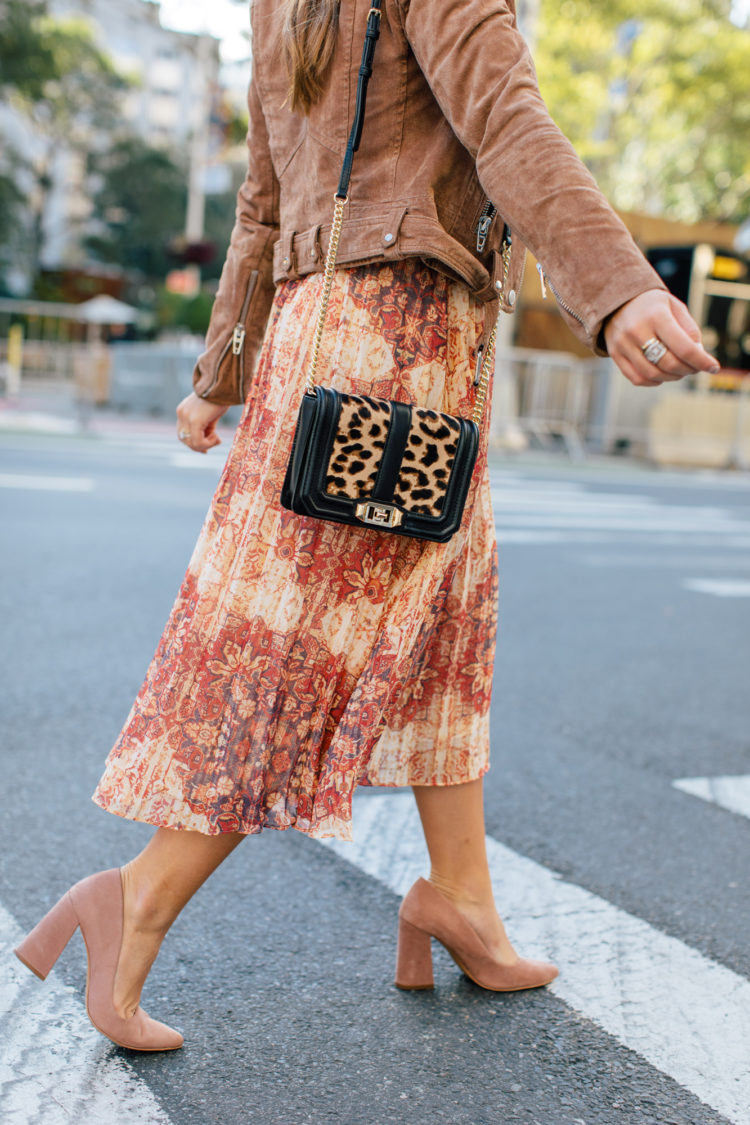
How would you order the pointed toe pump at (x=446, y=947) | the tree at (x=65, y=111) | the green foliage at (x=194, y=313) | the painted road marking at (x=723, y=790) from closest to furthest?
the pointed toe pump at (x=446, y=947) → the painted road marking at (x=723, y=790) → the green foliage at (x=194, y=313) → the tree at (x=65, y=111)

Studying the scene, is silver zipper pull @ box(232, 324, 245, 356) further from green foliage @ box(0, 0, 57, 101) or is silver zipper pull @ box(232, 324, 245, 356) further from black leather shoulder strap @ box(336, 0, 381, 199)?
green foliage @ box(0, 0, 57, 101)

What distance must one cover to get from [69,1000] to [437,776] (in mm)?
713

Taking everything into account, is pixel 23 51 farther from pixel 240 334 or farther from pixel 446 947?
pixel 446 947

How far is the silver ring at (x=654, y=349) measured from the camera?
54.6 inches

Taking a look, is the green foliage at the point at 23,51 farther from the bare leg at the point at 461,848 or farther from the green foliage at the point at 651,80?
the bare leg at the point at 461,848

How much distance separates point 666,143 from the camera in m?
28.2

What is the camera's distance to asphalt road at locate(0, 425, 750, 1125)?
5.82 ft

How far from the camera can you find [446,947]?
207 centimetres

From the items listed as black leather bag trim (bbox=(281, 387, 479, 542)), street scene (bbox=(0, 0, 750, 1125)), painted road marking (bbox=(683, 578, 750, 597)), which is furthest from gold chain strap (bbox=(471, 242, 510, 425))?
painted road marking (bbox=(683, 578, 750, 597))

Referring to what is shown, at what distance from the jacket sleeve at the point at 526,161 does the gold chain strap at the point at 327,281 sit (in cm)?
22

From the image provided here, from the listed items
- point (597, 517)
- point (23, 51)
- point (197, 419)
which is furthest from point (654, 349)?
point (23, 51)

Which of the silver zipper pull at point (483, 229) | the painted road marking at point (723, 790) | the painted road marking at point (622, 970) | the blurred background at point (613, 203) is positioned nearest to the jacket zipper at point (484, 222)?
the silver zipper pull at point (483, 229)

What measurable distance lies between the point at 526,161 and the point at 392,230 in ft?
0.82

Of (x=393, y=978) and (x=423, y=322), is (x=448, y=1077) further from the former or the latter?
(x=423, y=322)
